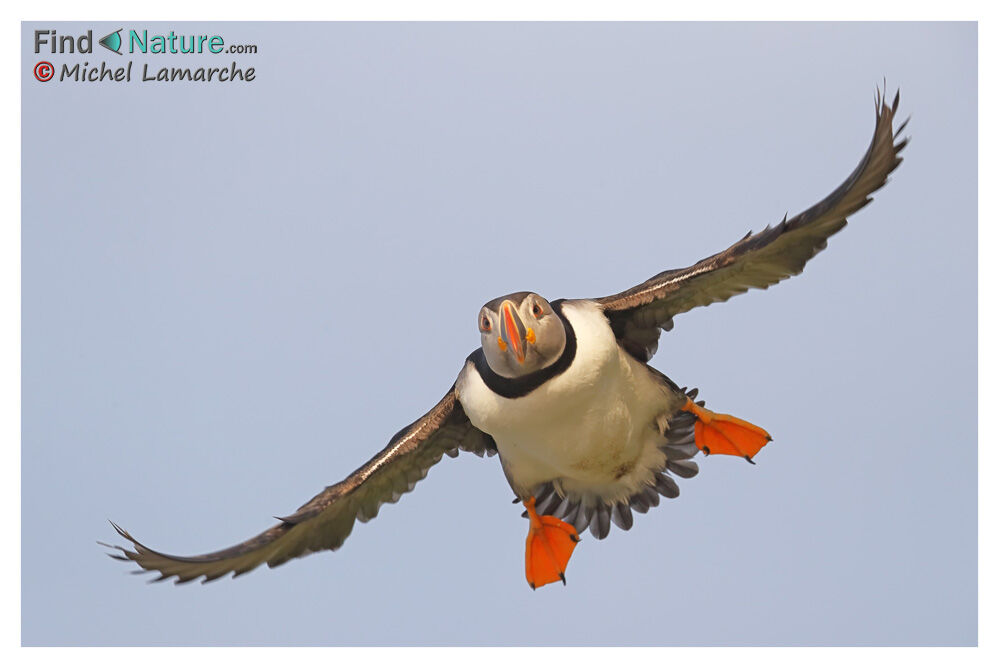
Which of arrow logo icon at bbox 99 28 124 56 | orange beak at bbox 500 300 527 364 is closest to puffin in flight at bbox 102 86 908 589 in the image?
orange beak at bbox 500 300 527 364

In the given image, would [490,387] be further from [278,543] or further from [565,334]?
[278,543]

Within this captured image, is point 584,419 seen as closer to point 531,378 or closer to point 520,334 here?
point 531,378

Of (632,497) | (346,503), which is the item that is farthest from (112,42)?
(632,497)

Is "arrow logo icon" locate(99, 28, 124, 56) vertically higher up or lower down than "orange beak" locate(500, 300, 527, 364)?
higher up

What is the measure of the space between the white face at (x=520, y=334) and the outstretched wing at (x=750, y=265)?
0.86 m

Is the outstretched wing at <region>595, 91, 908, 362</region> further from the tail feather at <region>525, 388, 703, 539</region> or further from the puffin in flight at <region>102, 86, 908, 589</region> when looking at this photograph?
the tail feather at <region>525, 388, 703, 539</region>

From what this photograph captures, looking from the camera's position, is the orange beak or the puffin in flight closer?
the orange beak

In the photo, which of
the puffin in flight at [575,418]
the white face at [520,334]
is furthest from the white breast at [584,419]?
the white face at [520,334]

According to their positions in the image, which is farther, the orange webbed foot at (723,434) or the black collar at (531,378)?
the orange webbed foot at (723,434)

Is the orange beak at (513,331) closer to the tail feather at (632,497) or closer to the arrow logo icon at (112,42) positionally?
the tail feather at (632,497)

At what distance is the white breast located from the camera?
10445 mm

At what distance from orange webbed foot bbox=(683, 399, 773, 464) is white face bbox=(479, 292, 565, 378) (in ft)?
6.18

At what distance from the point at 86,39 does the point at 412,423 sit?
6.34m

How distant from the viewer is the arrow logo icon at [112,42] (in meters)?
14.6
